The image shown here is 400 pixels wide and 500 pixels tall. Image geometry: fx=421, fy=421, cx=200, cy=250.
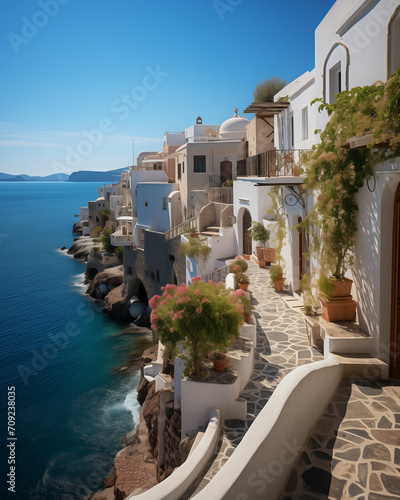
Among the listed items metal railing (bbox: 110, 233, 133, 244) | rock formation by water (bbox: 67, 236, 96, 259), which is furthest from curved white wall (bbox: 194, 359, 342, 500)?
rock formation by water (bbox: 67, 236, 96, 259)

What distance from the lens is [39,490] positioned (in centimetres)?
1677

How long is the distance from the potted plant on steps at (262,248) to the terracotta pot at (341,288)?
30.4ft

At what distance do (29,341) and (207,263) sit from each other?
17.2 m

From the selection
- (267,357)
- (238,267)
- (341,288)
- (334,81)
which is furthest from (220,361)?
(334,81)

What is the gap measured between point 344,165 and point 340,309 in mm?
3026

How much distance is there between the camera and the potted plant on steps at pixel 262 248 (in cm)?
1838

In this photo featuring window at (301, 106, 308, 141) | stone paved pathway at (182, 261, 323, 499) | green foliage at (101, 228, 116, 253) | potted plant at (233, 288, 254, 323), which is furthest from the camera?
green foliage at (101, 228, 116, 253)

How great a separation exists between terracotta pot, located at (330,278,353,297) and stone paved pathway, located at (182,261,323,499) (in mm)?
1554

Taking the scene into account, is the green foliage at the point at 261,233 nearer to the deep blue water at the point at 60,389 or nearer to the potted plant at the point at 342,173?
the potted plant at the point at 342,173

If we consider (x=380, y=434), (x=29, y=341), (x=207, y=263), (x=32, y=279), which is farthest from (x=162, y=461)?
(x=32, y=279)

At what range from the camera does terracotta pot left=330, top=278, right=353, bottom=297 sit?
8.97 m

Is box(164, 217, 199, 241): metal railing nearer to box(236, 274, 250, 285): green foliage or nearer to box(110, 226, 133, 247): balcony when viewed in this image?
box(110, 226, 133, 247): balcony

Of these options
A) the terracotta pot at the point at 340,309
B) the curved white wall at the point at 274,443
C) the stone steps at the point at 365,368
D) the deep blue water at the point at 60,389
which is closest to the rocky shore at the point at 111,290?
the deep blue water at the point at 60,389

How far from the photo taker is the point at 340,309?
902 cm
